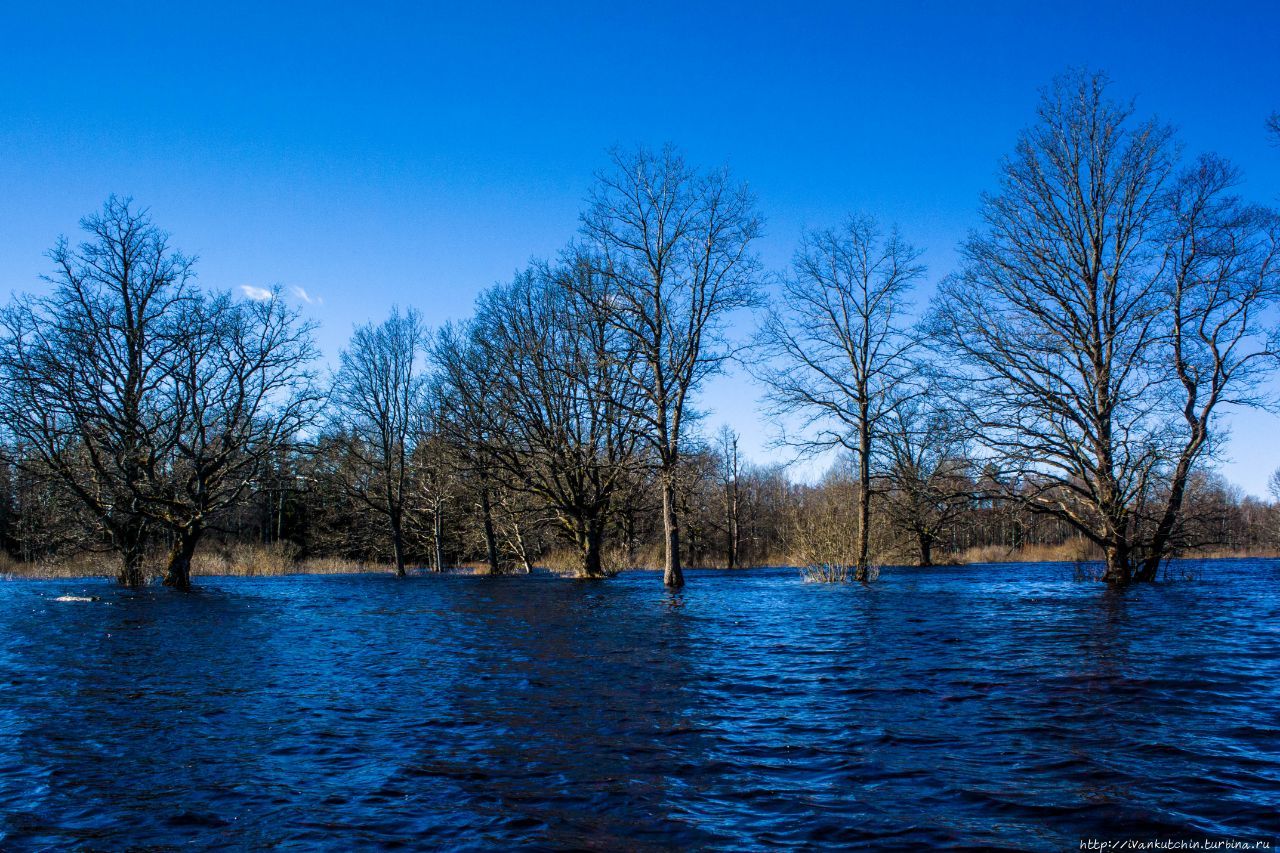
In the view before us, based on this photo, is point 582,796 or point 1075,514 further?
point 1075,514

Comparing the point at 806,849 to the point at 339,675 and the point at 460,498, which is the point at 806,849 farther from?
the point at 460,498

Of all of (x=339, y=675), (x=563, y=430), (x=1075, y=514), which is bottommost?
(x=339, y=675)

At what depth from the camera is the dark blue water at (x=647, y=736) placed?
476cm

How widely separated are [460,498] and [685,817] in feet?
141

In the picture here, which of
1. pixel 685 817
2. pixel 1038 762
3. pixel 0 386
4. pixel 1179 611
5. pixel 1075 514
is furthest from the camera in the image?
pixel 0 386

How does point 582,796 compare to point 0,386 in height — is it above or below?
below

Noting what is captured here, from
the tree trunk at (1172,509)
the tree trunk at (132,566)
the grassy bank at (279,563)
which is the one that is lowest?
the grassy bank at (279,563)

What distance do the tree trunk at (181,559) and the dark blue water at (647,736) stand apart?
13.0 m

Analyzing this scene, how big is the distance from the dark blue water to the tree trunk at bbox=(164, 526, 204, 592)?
13.0 m

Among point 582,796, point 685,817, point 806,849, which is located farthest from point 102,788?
point 806,849

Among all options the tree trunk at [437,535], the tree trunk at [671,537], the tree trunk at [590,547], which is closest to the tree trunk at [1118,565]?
the tree trunk at [671,537]

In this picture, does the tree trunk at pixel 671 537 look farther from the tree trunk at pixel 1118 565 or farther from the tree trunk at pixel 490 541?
the tree trunk at pixel 490 541

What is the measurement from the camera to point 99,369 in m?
25.4

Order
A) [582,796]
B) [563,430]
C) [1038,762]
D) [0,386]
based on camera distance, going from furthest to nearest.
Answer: [563,430] < [0,386] < [1038,762] < [582,796]
